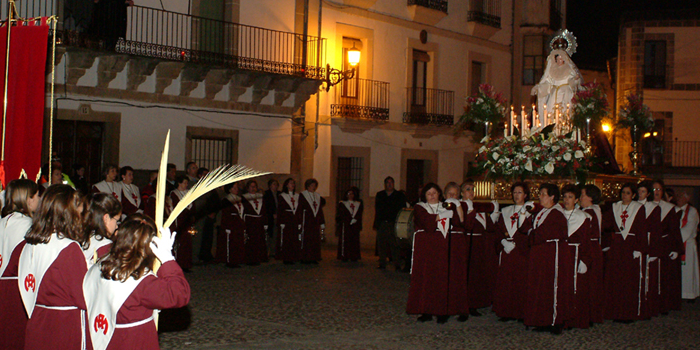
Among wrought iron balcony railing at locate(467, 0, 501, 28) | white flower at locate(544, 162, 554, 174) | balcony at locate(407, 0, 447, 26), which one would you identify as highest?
wrought iron balcony railing at locate(467, 0, 501, 28)

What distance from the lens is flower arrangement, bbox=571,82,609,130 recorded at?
1055 cm

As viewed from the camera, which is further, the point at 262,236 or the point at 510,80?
the point at 510,80

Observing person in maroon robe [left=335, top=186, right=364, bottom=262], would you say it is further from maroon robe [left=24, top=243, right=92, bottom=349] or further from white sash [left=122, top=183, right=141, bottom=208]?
maroon robe [left=24, top=243, right=92, bottom=349]

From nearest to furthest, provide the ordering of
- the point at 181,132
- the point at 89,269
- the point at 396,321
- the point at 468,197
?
the point at 89,269 → the point at 396,321 → the point at 468,197 → the point at 181,132

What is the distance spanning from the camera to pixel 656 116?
95.1 ft

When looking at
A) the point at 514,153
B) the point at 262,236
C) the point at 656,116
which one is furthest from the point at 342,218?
the point at 656,116

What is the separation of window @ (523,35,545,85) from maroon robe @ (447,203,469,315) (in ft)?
52.4

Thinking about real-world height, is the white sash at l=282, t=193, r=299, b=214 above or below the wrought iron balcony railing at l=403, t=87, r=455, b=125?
below

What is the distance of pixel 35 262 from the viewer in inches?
170

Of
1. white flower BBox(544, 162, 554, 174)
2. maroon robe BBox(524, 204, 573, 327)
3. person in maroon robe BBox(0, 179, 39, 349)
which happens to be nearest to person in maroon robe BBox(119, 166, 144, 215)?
white flower BBox(544, 162, 554, 174)

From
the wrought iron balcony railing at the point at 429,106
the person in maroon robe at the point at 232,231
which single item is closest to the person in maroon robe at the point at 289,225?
the person in maroon robe at the point at 232,231

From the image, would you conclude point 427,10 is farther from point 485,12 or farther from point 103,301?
point 103,301

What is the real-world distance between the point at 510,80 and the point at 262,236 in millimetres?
12838

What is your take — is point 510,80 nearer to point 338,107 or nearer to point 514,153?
point 338,107
